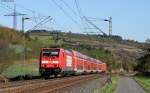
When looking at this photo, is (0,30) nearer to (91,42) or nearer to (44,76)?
(44,76)

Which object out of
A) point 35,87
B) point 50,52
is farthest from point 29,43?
point 35,87

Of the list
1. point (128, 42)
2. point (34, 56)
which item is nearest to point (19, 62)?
point (34, 56)

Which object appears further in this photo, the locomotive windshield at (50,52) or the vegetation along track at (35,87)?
the locomotive windshield at (50,52)

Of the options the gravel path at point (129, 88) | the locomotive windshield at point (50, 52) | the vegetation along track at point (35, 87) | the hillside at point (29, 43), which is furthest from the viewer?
the locomotive windshield at point (50, 52)

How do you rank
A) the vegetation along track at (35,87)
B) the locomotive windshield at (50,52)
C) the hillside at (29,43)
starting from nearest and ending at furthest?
the vegetation along track at (35,87)
the hillside at (29,43)
the locomotive windshield at (50,52)

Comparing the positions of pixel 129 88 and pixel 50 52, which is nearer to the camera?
pixel 129 88

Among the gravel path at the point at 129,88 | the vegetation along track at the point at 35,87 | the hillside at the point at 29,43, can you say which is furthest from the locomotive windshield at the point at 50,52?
the vegetation along track at the point at 35,87

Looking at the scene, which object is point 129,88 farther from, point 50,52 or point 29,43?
point 29,43

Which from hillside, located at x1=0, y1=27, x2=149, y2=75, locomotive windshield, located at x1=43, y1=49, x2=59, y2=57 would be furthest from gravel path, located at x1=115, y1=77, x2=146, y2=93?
locomotive windshield, located at x1=43, y1=49, x2=59, y2=57

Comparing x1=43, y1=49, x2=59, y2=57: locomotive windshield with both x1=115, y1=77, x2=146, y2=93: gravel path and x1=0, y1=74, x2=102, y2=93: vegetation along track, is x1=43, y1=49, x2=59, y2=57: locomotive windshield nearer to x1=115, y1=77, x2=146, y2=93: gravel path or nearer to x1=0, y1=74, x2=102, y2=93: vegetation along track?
x1=115, y1=77, x2=146, y2=93: gravel path

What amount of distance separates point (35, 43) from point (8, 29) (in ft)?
32.8

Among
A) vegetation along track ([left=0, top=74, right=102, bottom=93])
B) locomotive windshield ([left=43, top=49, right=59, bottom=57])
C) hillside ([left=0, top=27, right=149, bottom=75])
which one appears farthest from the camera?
locomotive windshield ([left=43, top=49, right=59, bottom=57])

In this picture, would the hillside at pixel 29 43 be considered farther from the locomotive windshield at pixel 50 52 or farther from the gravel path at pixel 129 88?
the gravel path at pixel 129 88

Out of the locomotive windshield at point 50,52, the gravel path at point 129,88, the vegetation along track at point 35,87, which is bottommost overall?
the gravel path at point 129,88
